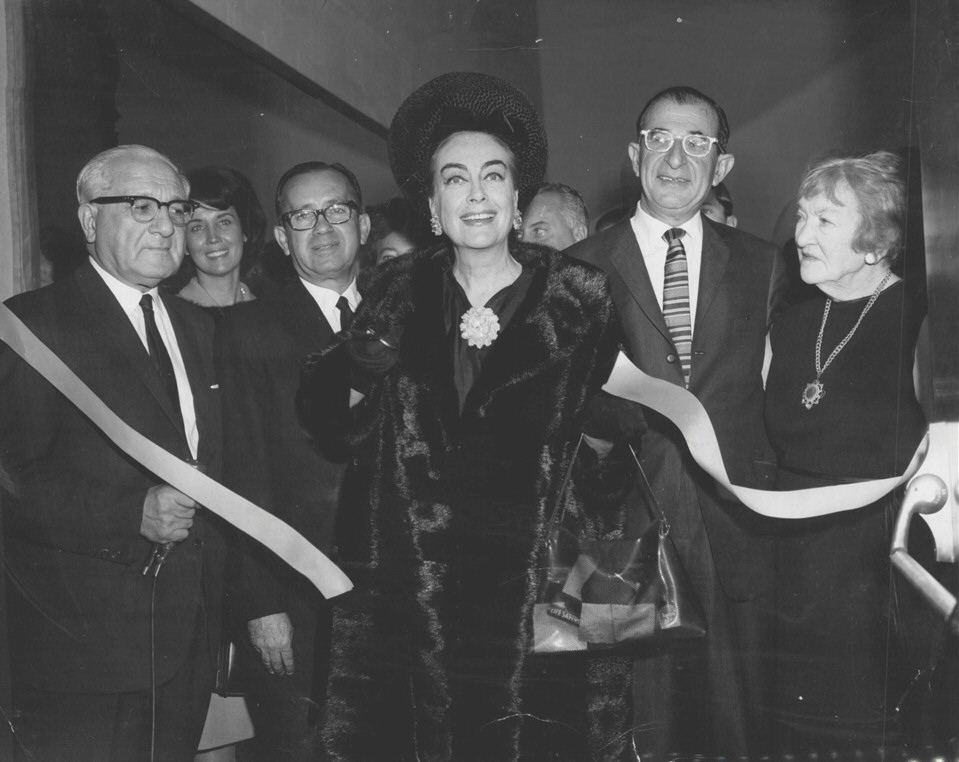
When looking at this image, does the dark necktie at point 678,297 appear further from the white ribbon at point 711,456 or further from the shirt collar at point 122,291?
the shirt collar at point 122,291

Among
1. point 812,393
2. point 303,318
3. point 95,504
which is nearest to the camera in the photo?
point 812,393

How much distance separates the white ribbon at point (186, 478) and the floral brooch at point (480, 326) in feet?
2.26

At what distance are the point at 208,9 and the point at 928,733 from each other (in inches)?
102

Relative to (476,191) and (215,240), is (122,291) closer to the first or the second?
(215,240)

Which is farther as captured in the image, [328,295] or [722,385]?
[328,295]

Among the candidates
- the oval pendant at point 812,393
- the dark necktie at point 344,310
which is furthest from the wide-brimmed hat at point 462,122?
the oval pendant at point 812,393

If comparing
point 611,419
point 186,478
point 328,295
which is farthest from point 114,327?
point 611,419

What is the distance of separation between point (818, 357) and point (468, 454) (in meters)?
0.90

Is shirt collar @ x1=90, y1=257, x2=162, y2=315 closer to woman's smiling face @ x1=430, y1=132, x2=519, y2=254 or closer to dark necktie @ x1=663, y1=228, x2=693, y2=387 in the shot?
woman's smiling face @ x1=430, y1=132, x2=519, y2=254

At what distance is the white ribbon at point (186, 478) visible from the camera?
2570 mm

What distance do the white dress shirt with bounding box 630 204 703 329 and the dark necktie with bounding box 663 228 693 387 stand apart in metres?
0.01

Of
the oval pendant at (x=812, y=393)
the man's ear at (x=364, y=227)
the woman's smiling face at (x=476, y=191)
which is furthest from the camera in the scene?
the man's ear at (x=364, y=227)

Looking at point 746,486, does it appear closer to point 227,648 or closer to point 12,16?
point 227,648

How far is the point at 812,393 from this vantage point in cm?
246
